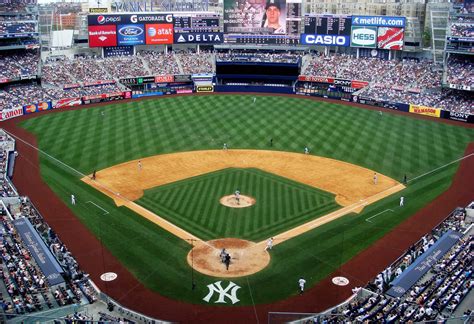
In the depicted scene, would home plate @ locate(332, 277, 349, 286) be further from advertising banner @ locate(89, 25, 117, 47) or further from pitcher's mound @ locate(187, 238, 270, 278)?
advertising banner @ locate(89, 25, 117, 47)

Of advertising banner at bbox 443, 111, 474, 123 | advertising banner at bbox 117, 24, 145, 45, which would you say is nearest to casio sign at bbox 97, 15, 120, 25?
advertising banner at bbox 117, 24, 145, 45

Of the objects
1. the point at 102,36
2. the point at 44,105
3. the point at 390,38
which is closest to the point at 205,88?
the point at 102,36

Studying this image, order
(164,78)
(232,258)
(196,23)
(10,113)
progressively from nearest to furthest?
(232,258) < (10,113) < (164,78) < (196,23)

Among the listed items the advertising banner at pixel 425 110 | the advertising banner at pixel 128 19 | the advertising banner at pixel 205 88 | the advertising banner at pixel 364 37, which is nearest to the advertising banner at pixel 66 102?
the advertising banner at pixel 128 19

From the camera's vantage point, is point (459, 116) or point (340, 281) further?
point (459, 116)

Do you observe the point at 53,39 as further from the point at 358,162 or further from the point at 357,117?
the point at 358,162

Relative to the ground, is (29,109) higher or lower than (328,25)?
lower

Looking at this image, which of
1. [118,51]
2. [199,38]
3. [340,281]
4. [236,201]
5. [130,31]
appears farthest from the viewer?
[199,38]

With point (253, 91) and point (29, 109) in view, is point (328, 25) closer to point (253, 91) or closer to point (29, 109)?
point (253, 91)
